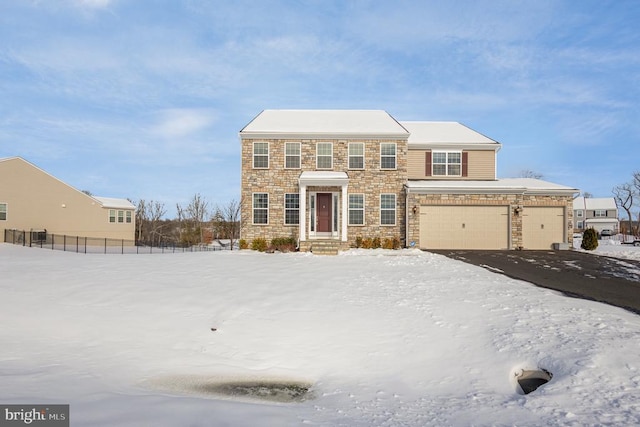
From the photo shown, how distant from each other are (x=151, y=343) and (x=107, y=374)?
1607mm

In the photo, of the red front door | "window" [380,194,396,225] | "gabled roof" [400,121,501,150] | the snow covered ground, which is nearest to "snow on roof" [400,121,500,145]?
"gabled roof" [400,121,501,150]

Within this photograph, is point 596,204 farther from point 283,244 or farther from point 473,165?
point 283,244

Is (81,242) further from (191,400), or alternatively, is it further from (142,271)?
(191,400)

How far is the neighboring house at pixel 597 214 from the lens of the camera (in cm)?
6322

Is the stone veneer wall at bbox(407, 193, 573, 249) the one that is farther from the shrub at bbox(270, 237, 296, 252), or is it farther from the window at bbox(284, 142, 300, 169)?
the window at bbox(284, 142, 300, 169)

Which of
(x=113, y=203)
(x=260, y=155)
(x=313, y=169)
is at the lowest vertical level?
(x=113, y=203)

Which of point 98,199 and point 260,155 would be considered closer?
point 260,155

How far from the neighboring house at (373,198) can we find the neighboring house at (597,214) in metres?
52.7

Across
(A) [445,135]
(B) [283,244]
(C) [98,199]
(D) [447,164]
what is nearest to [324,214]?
(B) [283,244]

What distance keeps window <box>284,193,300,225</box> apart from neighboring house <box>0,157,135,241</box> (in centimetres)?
2045

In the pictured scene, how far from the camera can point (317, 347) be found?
742 centimetres

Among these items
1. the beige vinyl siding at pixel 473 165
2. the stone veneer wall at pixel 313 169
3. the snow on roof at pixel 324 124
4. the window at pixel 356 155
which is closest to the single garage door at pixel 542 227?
the beige vinyl siding at pixel 473 165

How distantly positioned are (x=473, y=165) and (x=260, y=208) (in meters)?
13.1

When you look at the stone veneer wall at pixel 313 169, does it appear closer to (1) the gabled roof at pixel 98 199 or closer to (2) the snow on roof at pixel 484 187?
(2) the snow on roof at pixel 484 187
